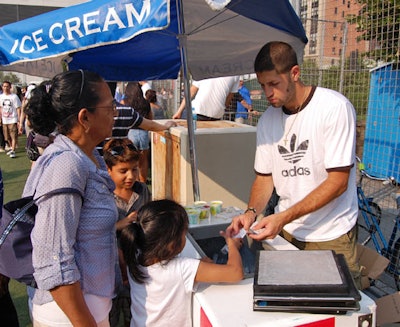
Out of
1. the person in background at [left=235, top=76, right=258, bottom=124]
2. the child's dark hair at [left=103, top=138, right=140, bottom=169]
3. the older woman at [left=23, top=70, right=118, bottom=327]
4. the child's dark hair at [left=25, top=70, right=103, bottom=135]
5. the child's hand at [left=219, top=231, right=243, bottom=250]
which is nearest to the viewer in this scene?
the older woman at [left=23, top=70, right=118, bottom=327]

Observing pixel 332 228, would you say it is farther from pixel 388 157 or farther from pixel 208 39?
pixel 388 157

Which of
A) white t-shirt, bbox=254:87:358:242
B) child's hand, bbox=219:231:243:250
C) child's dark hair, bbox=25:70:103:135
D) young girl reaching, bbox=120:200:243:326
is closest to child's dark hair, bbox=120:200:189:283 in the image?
young girl reaching, bbox=120:200:243:326

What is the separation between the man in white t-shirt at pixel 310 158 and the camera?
1.99 meters

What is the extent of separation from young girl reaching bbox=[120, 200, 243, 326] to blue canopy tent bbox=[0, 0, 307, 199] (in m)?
1.02

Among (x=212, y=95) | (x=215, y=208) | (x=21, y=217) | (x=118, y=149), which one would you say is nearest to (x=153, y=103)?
(x=212, y=95)

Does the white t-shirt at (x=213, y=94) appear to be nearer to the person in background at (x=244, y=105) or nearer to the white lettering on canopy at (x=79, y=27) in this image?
the person in background at (x=244, y=105)

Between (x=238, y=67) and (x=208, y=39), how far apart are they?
0.46 metres

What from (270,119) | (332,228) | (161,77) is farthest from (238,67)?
(332,228)

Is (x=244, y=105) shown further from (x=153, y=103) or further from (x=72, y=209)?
(x=72, y=209)

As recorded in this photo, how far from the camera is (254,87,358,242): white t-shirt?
79.2 inches

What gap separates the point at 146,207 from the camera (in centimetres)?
179

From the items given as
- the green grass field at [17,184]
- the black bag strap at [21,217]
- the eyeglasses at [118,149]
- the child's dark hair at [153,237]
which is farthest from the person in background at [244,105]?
the black bag strap at [21,217]

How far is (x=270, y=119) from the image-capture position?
2357 millimetres

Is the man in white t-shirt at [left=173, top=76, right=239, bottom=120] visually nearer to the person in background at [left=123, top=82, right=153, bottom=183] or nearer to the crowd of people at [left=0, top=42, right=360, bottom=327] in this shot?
the person in background at [left=123, top=82, right=153, bottom=183]
